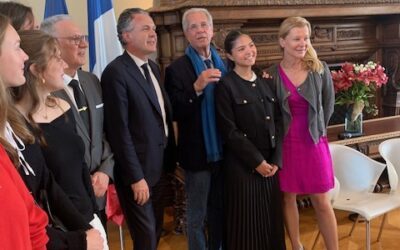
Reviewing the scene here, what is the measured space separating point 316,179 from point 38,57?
5.28ft

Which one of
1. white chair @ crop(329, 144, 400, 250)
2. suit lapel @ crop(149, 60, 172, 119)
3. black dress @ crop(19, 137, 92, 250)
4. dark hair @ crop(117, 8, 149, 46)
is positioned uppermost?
dark hair @ crop(117, 8, 149, 46)

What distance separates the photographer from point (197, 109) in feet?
7.14

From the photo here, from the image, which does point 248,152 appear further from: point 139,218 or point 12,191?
point 12,191

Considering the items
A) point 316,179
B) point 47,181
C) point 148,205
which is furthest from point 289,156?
point 47,181

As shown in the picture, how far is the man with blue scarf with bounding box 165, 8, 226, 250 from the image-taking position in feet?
7.09

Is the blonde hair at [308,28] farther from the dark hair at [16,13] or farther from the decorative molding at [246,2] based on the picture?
the dark hair at [16,13]

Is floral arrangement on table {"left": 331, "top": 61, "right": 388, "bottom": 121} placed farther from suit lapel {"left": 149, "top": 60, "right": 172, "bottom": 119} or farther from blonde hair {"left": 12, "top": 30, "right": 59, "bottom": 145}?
blonde hair {"left": 12, "top": 30, "right": 59, "bottom": 145}

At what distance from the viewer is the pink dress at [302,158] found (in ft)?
7.53

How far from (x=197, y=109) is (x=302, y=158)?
2.18 feet

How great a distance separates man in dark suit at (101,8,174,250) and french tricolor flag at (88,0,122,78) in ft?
3.25

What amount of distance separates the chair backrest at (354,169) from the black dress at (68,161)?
69.4 inches

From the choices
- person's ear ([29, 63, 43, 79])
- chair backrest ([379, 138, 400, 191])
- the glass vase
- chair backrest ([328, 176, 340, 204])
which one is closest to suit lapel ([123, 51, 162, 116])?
person's ear ([29, 63, 43, 79])

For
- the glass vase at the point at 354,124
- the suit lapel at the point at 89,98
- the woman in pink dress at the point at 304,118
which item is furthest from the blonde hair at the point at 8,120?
the glass vase at the point at 354,124

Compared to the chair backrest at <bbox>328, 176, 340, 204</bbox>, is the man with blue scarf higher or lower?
higher
